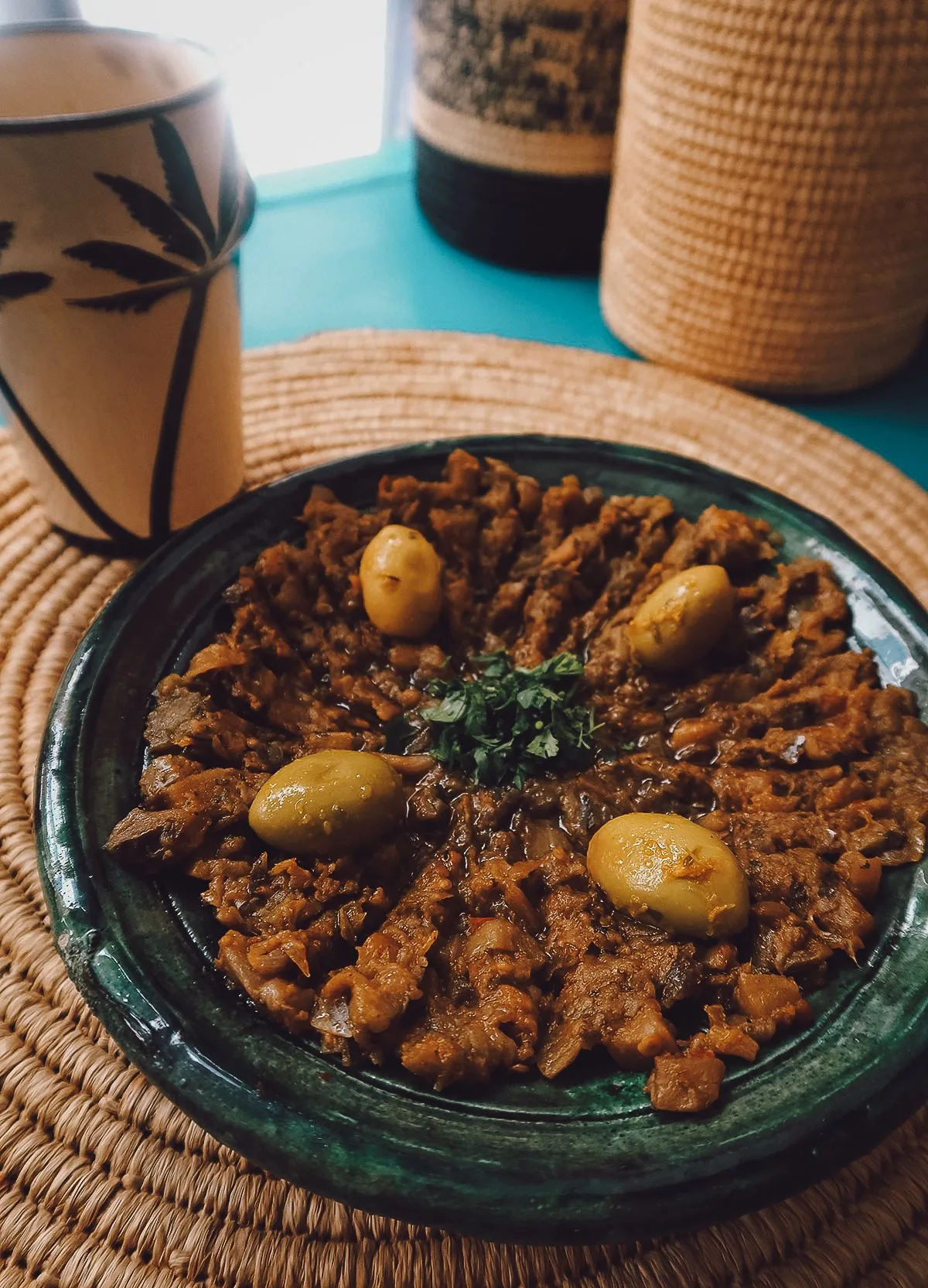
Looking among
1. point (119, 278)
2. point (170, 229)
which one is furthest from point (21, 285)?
point (170, 229)

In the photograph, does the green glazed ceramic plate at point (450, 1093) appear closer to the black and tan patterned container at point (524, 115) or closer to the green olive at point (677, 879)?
the green olive at point (677, 879)

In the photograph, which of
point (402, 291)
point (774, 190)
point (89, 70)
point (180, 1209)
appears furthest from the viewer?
point (402, 291)

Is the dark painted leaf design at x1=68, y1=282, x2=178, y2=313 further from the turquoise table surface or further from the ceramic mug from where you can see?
the turquoise table surface

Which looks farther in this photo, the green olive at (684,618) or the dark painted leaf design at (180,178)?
the green olive at (684,618)

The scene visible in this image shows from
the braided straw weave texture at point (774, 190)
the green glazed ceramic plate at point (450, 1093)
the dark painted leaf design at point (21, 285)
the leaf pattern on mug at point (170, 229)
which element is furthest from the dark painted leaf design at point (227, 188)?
the braided straw weave texture at point (774, 190)

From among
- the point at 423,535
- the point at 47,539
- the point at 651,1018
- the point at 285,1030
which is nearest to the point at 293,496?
the point at 423,535

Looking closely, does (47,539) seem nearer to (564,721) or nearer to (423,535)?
(423,535)

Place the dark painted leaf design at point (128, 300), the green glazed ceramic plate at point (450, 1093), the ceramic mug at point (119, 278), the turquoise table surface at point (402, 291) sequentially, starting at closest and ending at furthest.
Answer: the green glazed ceramic plate at point (450, 1093)
the ceramic mug at point (119, 278)
the dark painted leaf design at point (128, 300)
the turquoise table surface at point (402, 291)

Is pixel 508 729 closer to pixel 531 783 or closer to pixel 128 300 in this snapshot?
pixel 531 783
